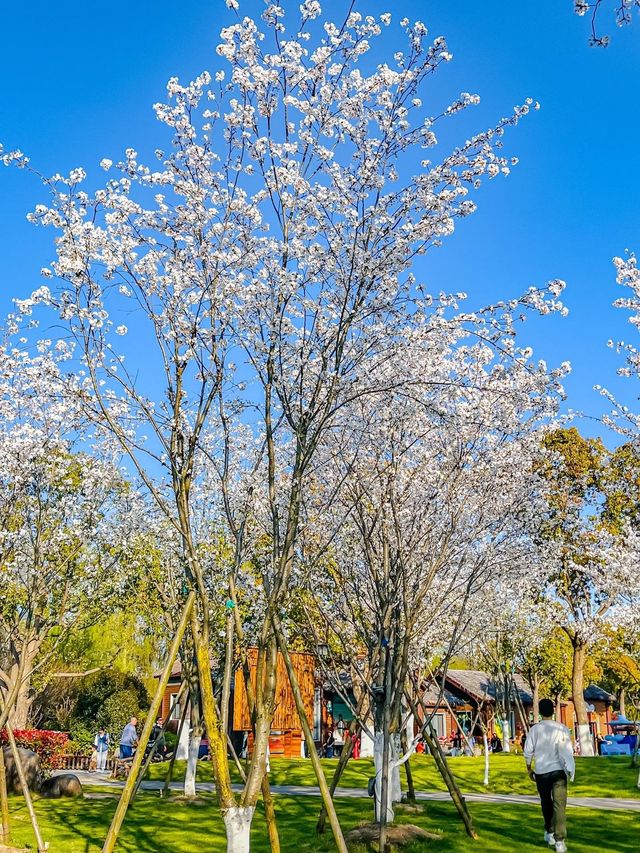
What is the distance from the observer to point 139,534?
1958 cm

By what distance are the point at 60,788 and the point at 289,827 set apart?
24.3 ft

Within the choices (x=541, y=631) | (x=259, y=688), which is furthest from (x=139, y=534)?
(x=541, y=631)

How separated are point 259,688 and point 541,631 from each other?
96.0ft

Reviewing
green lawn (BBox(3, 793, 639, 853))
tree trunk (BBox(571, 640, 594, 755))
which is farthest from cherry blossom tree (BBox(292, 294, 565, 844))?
tree trunk (BBox(571, 640, 594, 755))

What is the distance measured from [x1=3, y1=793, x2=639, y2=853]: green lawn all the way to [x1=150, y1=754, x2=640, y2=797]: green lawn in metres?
4.66

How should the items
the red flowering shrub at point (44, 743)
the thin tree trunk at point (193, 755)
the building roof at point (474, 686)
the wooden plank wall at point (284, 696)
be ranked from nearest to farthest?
1. the thin tree trunk at point (193, 755)
2. the red flowering shrub at point (44, 743)
3. the wooden plank wall at point (284, 696)
4. the building roof at point (474, 686)

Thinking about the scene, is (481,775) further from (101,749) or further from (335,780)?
(101,749)

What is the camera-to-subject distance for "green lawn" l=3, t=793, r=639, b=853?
461 inches

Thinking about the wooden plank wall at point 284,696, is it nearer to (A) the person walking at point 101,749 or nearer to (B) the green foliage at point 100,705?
(B) the green foliage at point 100,705

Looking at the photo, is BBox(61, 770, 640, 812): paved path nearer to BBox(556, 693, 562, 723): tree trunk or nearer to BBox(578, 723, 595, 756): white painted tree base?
BBox(578, 723, 595, 756): white painted tree base

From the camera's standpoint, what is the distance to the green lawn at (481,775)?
810 inches

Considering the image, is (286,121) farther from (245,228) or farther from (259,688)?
(259,688)

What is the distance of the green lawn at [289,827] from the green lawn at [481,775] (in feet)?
15.3

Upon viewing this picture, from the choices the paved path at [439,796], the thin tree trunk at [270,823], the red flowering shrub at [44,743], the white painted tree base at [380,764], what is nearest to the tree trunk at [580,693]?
the paved path at [439,796]
